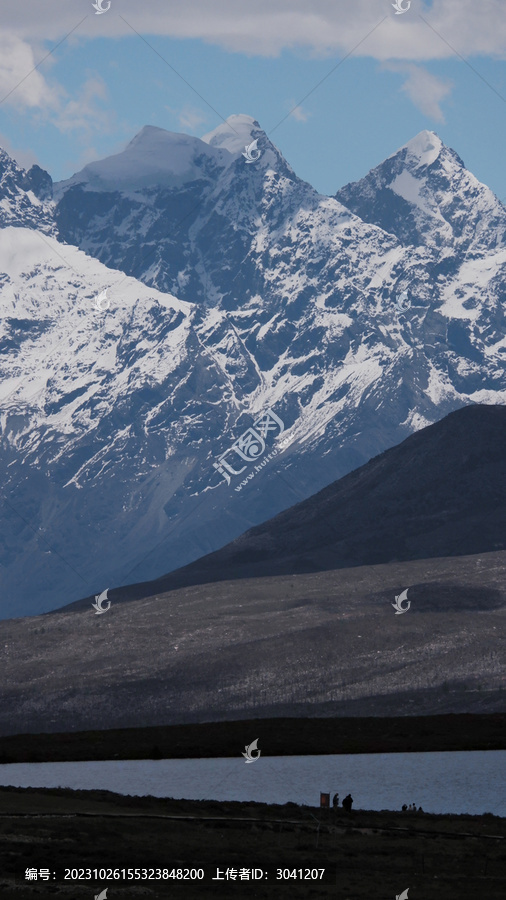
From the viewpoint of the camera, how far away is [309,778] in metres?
96.8

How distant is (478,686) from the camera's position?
7116 inches

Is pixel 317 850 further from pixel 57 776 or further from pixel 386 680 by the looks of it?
pixel 386 680

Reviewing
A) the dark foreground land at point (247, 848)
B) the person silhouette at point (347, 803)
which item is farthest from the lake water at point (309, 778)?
the dark foreground land at point (247, 848)

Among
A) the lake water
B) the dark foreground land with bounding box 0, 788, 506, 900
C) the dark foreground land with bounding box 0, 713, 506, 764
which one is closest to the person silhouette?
the dark foreground land with bounding box 0, 788, 506, 900

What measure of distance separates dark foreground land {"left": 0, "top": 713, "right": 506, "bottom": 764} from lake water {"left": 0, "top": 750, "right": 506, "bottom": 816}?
14.7 ft

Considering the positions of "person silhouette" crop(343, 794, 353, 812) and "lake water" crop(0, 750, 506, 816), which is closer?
"person silhouette" crop(343, 794, 353, 812)

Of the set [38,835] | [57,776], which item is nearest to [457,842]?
[38,835]

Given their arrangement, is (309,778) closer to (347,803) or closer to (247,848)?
(347,803)

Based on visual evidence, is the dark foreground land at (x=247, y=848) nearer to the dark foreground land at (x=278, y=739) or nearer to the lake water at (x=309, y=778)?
the lake water at (x=309, y=778)

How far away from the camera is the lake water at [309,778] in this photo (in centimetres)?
8562

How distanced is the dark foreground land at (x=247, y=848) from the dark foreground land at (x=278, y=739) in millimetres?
42073

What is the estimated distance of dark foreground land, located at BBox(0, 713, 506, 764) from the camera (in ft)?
394

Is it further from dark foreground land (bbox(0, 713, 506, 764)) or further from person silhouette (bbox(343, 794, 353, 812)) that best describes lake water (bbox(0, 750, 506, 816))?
person silhouette (bbox(343, 794, 353, 812))

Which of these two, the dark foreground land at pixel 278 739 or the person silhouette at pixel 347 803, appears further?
the dark foreground land at pixel 278 739
